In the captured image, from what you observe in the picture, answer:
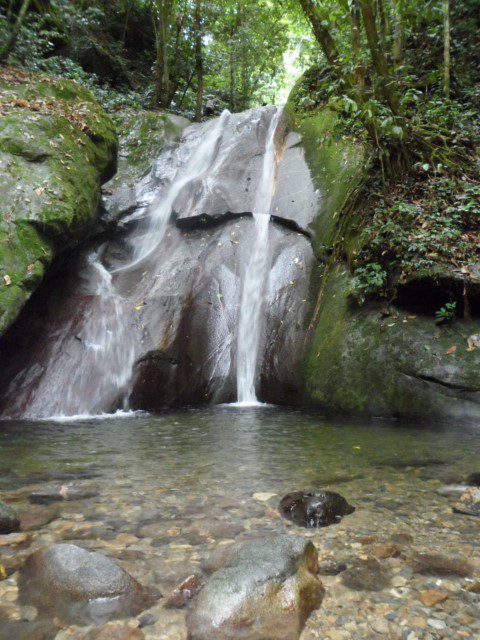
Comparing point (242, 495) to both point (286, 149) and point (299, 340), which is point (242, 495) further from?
point (286, 149)

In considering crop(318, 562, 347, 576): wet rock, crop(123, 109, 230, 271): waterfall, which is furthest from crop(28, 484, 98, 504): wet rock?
crop(123, 109, 230, 271): waterfall

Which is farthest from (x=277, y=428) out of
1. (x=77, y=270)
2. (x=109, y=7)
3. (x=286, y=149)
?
(x=109, y=7)

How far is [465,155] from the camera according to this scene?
6992 mm

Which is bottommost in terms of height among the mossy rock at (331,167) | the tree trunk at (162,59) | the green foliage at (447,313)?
the green foliage at (447,313)

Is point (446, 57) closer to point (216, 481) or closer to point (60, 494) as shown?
point (216, 481)

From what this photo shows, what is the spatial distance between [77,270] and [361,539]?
702cm

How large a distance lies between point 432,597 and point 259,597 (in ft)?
2.64

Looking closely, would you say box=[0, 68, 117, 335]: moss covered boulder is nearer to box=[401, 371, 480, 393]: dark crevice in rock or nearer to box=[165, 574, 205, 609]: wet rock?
box=[165, 574, 205, 609]: wet rock

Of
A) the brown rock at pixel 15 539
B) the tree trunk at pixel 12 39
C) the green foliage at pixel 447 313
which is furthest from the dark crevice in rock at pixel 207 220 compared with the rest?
the brown rock at pixel 15 539

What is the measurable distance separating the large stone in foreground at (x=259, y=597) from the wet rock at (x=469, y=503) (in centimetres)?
132

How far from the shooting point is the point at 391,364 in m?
5.86

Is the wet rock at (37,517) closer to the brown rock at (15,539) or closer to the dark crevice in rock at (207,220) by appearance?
the brown rock at (15,539)

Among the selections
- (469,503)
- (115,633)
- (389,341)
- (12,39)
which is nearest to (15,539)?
(115,633)

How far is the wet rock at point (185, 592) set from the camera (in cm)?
204
